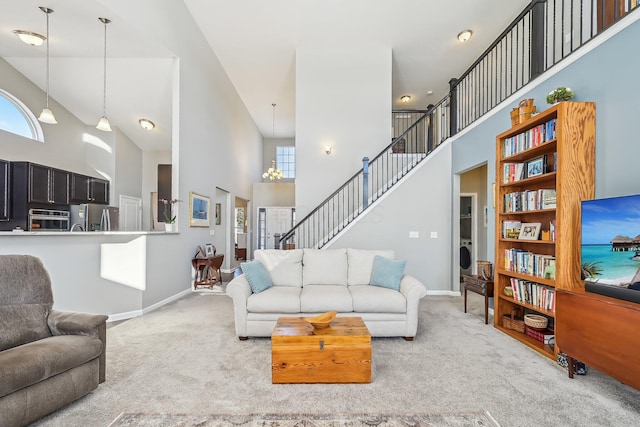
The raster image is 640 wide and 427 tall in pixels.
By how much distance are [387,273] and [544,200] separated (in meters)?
1.79

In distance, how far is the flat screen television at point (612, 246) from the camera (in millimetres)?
2043

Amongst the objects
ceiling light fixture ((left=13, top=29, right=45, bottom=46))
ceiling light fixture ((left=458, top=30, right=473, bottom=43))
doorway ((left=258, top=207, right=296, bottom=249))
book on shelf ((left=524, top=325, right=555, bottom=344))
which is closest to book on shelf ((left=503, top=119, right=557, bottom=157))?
book on shelf ((left=524, top=325, right=555, bottom=344))

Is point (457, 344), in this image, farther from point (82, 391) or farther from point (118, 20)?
point (118, 20)

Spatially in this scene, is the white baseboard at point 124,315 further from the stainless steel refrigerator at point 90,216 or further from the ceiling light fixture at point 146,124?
the ceiling light fixture at point 146,124

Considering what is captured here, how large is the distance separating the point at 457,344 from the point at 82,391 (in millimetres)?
3290

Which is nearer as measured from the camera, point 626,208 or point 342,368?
point 626,208

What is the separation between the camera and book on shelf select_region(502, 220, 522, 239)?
3.51m

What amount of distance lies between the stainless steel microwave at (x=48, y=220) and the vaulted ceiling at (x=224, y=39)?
208 centimetres

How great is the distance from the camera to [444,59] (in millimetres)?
6820

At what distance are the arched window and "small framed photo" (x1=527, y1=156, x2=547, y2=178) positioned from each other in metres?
7.53

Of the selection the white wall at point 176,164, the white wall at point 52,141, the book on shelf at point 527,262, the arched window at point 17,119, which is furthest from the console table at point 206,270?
the book on shelf at point 527,262

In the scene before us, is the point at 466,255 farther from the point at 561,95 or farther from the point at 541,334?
the point at 561,95

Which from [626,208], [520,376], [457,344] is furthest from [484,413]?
[626,208]

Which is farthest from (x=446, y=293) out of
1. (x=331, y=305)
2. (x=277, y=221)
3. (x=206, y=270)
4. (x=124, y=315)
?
(x=277, y=221)
